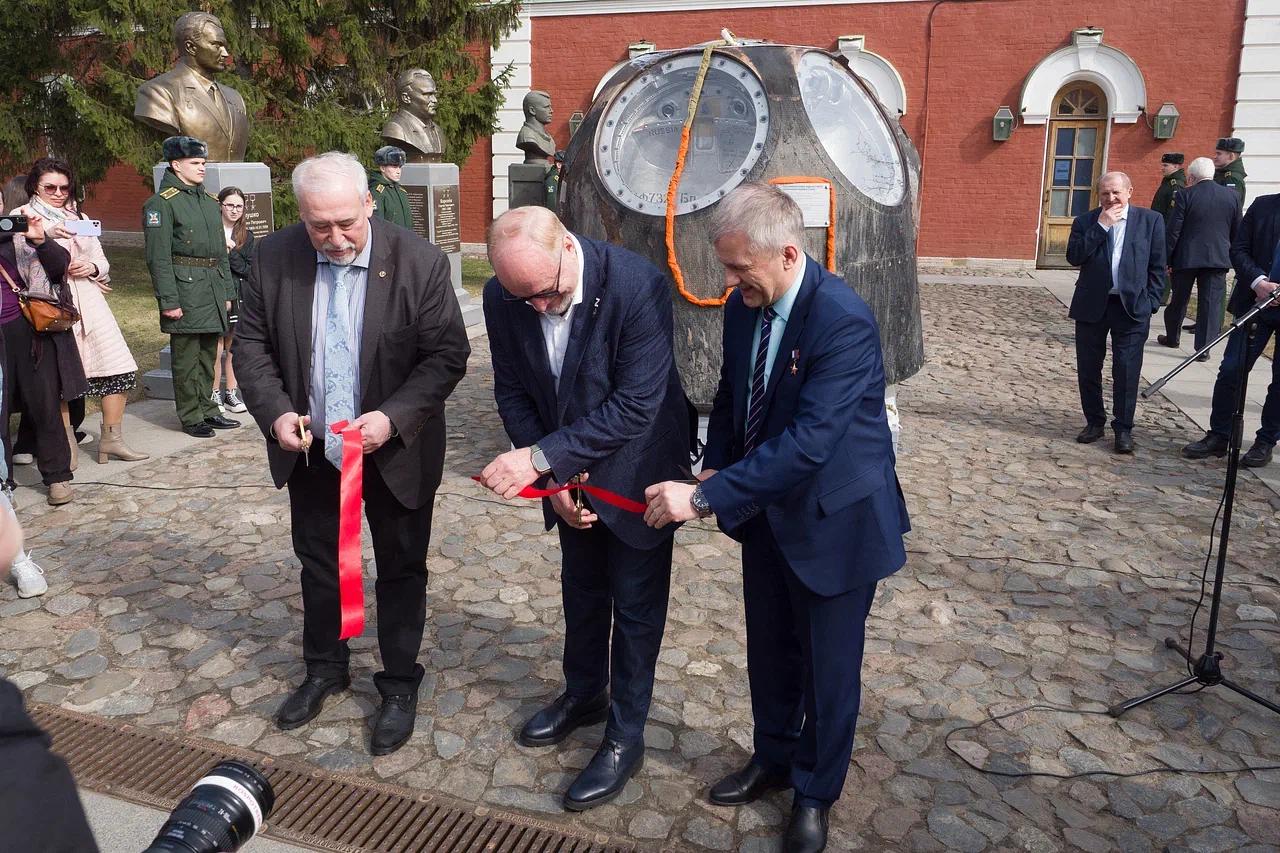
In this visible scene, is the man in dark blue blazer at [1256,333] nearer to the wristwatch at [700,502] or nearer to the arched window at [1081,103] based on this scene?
the wristwatch at [700,502]

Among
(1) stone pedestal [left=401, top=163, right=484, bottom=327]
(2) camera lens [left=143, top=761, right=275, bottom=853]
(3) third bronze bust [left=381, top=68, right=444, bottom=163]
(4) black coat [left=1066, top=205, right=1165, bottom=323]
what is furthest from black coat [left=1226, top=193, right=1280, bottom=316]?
(3) third bronze bust [left=381, top=68, right=444, bottom=163]

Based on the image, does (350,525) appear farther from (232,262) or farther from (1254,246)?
(1254,246)

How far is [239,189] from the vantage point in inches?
316

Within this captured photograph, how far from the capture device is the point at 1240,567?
15.8 ft

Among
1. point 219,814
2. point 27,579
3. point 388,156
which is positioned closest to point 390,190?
point 388,156

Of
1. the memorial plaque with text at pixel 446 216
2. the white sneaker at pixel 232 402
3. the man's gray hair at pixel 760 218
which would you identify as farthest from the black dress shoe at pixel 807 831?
the memorial plaque with text at pixel 446 216

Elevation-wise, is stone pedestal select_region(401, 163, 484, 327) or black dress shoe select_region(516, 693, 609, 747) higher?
stone pedestal select_region(401, 163, 484, 327)

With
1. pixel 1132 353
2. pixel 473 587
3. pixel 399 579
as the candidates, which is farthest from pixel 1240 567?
pixel 399 579

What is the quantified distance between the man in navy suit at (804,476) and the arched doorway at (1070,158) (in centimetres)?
1532

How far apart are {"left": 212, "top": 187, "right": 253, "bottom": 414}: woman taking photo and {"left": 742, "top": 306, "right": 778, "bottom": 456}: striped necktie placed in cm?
555

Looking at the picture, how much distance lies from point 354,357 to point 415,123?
395 inches

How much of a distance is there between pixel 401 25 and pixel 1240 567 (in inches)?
562

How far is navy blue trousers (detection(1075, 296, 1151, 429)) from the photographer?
264 inches

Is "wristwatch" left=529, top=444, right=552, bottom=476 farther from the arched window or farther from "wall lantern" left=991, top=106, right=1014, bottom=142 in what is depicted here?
the arched window
